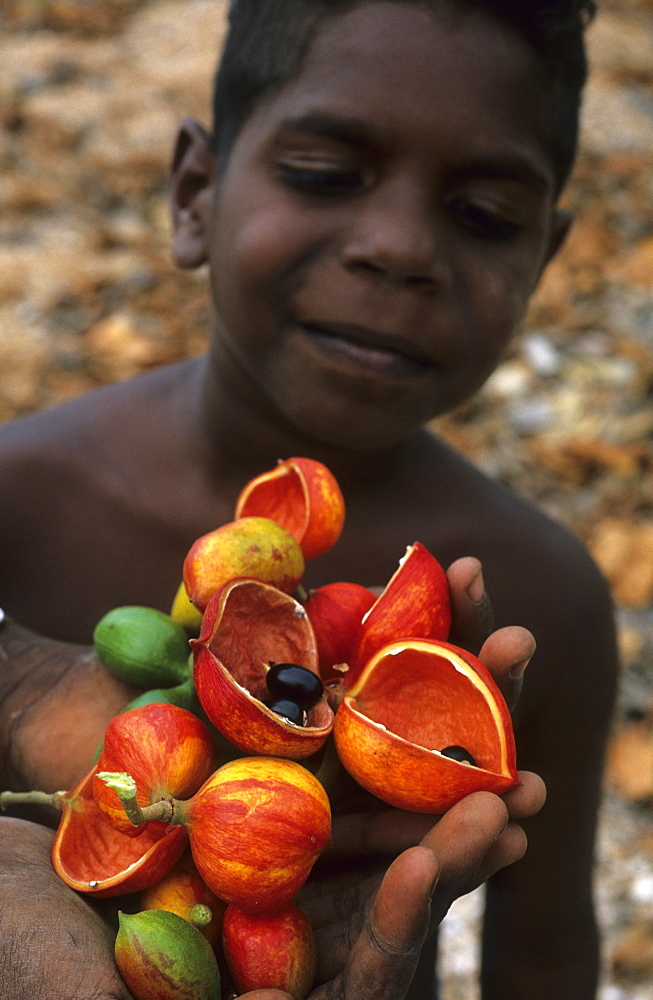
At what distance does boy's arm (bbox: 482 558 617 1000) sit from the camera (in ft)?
7.81

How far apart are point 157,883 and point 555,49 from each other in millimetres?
1811

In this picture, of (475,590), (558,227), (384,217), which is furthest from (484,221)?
(475,590)

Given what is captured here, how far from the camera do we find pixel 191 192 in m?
2.38

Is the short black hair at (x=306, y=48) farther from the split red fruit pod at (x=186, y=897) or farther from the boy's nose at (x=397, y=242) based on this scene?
the split red fruit pod at (x=186, y=897)

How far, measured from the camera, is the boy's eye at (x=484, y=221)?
6.24 feet

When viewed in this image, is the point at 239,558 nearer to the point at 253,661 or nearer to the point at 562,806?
the point at 253,661

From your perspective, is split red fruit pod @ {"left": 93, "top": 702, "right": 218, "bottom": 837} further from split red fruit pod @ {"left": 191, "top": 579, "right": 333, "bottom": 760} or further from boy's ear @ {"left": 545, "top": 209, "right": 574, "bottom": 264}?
boy's ear @ {"left": 545, "top": 209, "right": 574, "bottom": 264}

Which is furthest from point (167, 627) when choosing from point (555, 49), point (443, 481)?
point (555, 49)

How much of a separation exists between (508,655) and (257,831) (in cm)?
42

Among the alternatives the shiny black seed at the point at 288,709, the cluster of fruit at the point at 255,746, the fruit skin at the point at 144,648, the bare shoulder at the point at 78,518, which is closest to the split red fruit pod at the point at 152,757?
the cluster of fruit at the point at 255,746

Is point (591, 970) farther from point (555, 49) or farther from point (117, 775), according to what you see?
point (555, 49)

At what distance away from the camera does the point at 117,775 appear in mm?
1085

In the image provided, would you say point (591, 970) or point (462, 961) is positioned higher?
point (591, 970)

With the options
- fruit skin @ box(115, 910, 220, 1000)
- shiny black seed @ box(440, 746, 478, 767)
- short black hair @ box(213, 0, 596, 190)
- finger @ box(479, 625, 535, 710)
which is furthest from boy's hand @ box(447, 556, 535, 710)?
short black hair @ box(213, 0, 596, 190)
